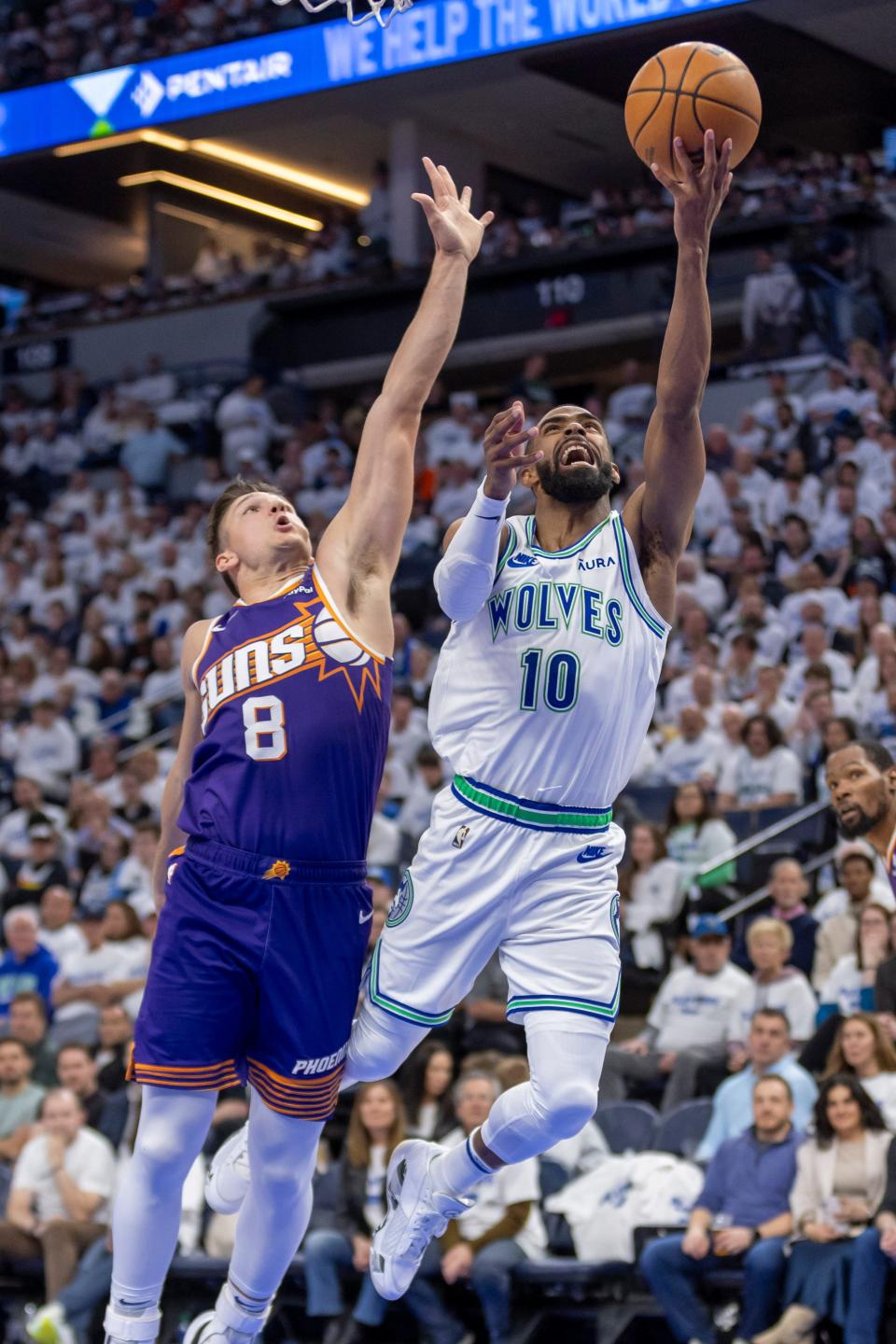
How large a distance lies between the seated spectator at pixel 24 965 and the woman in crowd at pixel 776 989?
5302 mm

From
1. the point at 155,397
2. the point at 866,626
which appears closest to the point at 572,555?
the point at 866,626

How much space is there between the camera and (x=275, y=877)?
5484 millimetres

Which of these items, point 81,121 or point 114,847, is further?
point 81,121

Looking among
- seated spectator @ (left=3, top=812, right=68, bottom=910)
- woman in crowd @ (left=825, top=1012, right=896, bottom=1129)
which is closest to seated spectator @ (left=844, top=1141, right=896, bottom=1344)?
woman in crowd @ (left=825, top=1012, right=896, bottom=1129)

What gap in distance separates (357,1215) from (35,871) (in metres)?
5.83

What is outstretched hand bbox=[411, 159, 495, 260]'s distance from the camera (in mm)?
5898

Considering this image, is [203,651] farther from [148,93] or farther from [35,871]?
[148,93]

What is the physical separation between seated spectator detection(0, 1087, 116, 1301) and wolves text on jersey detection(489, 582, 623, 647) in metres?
6.14

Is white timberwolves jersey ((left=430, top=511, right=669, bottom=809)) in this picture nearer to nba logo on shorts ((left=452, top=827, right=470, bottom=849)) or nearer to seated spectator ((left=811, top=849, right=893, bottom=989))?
nba logo on shorts ((left=452, top=827, right=470, bottom=849))

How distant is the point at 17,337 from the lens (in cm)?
2867

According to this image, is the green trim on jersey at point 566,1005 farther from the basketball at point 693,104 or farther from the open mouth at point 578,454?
Result: the basketball at point 693,104

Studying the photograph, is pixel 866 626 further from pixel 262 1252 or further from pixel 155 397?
pixel 155 397

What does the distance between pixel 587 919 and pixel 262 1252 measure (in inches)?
56.2

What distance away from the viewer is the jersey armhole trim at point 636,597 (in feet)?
20.0
